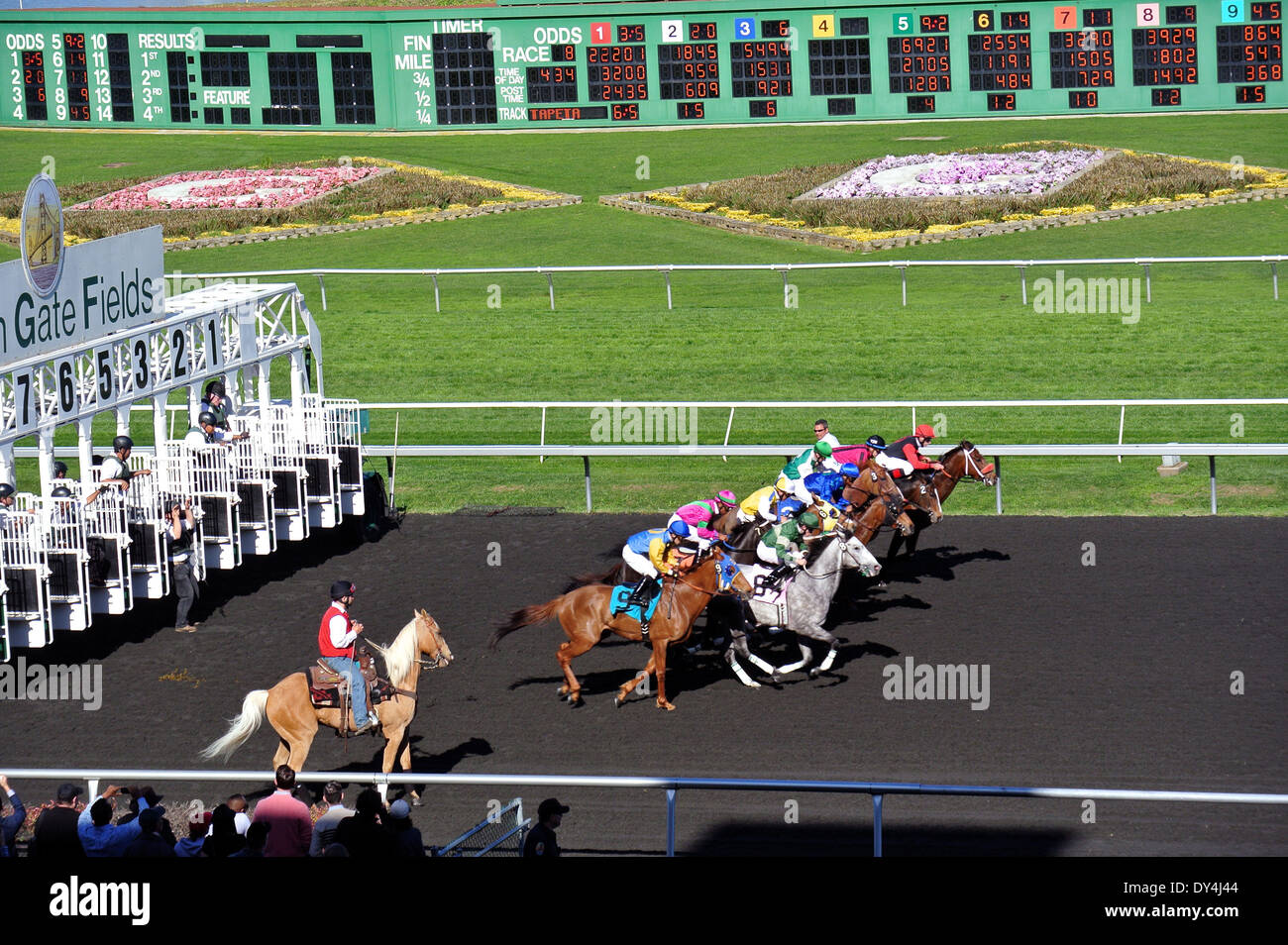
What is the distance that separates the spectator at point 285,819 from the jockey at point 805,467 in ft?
21.0

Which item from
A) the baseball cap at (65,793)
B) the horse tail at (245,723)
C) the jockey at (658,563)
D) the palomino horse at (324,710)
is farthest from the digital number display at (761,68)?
the baseball cap at (65,793)

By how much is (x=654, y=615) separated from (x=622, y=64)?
27600 mm

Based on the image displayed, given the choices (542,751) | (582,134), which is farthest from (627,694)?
(582,134)

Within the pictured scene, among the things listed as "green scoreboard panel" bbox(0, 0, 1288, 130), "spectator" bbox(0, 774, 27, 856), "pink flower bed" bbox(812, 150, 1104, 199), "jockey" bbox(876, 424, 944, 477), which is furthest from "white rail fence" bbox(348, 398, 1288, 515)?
"green scoreboard panel" bbox(0, 0, 1288, 130)

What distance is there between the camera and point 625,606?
40.2 feet

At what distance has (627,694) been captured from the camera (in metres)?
12.3

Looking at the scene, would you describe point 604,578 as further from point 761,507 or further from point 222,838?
point 222,838

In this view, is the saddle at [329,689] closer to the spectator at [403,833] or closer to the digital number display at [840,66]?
the spectator at [403,833]

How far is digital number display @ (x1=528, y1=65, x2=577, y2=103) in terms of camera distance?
3731cm

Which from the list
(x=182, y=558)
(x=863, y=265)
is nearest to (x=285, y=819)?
(x=182, y=558)

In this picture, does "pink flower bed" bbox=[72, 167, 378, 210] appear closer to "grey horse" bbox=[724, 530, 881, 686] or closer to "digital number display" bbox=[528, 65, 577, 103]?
"digital number display" bbox=[528, 65, 577, 103]

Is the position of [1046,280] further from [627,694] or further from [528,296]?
[627,694]

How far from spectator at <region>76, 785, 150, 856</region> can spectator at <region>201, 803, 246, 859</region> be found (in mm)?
524

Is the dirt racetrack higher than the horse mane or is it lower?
lower
